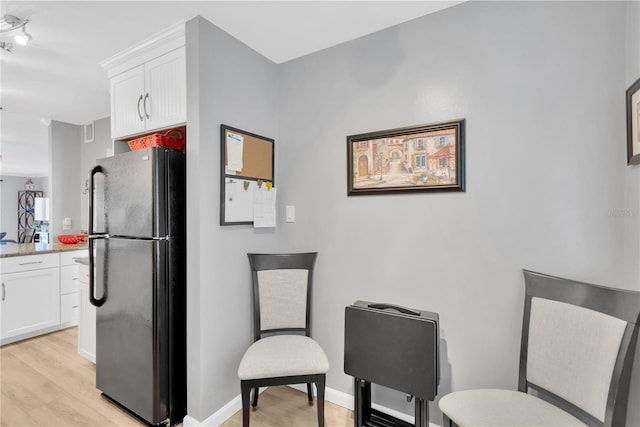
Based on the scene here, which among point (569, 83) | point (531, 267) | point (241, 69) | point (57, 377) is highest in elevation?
point (241, 69)

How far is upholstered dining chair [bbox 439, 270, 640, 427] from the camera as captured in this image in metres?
1.13

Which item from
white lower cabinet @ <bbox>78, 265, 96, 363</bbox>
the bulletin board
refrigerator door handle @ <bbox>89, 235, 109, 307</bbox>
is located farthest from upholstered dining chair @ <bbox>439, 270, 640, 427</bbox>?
white lower cabinet @ <bbox>78, 265, 96, 363</bbox>

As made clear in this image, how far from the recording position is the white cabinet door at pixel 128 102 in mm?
2160

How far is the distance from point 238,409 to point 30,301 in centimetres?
268

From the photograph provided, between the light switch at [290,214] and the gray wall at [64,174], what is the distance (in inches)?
137

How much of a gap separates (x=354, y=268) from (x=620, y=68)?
1671 mm

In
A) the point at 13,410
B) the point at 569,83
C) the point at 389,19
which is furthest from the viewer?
the point at 13,410

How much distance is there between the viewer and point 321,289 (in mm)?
2215

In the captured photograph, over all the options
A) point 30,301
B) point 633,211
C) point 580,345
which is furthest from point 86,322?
point 633,211

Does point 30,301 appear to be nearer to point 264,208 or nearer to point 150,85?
point 150,85

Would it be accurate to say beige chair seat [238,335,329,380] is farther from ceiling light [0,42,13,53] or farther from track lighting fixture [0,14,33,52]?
ceiling light [0,42,13,53]

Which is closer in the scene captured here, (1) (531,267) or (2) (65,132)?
(1) (531,267)

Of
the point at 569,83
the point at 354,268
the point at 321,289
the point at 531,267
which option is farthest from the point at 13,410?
the point at 569,83

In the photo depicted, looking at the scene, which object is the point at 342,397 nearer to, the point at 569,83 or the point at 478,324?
the point at 478,324
